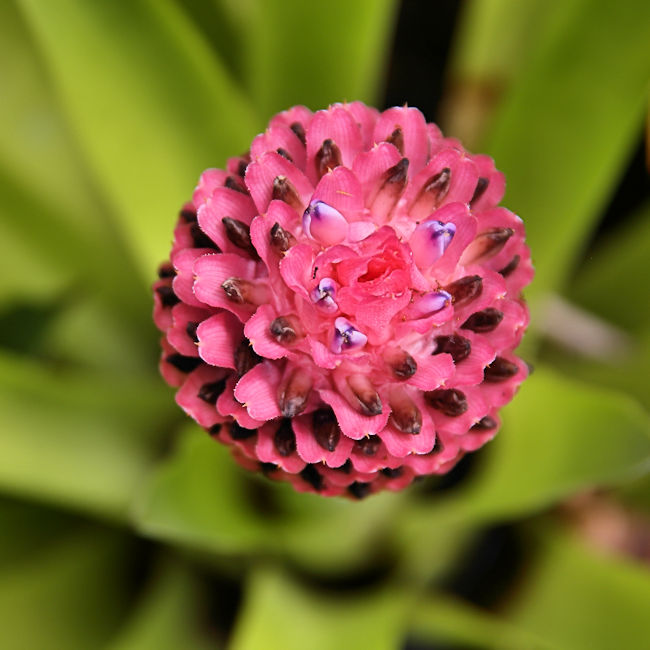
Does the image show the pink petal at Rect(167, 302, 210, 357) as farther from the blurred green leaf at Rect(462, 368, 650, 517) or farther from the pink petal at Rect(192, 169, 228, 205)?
the blurred green leaf at Rect(462, 368, 650, 517)

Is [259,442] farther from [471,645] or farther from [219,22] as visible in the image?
[219,22]

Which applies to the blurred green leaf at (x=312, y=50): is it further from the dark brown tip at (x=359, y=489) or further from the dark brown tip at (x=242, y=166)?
the dark brown tip at (x=359, y=489)

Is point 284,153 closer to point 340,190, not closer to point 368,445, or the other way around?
point 340,190

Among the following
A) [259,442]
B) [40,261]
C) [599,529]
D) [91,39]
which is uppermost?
[91,39]

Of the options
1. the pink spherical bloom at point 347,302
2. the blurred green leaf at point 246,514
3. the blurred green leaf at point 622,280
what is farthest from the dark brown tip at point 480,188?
the blurred green leaf at point 622,280

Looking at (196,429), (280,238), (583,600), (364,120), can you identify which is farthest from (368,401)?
(583,600)

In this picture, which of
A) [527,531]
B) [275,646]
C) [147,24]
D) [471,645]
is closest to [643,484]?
[527,531]

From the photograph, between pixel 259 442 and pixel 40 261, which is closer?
pixel 259 442
